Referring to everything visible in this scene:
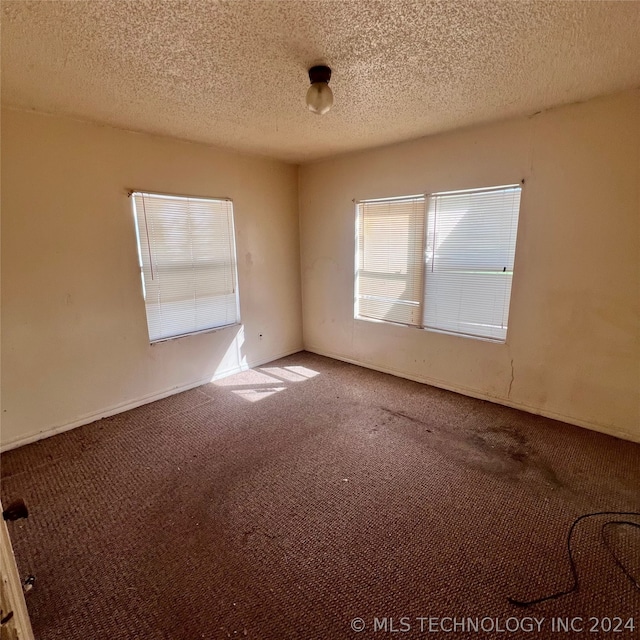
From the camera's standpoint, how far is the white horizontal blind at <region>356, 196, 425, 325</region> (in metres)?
3.32

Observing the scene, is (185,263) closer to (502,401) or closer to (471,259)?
(471,259)

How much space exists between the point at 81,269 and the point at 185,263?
838mm

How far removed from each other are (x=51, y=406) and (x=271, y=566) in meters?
2.13

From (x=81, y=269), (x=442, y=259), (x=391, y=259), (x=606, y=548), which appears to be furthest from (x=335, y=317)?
(x=606, y=548)

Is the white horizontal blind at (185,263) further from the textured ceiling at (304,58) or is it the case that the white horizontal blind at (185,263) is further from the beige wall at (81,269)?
the textured ceiling at (304,58)

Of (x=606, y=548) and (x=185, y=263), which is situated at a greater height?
(x=185, y=263)

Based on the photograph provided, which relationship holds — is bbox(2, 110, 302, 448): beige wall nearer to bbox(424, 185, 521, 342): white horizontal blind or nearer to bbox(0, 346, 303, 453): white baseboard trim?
bbox(0, 346, 303, 453): white baseboard trim

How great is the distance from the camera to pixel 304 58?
1.72 m

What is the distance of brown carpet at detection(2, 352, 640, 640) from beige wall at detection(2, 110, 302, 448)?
31cm

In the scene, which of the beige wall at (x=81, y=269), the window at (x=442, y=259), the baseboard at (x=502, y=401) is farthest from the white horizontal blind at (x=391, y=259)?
the beige wall at (x=81, y=269)

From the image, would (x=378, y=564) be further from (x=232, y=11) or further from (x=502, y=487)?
(x=232, y=11)

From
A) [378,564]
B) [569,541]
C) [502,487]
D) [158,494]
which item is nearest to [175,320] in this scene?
[158,494]

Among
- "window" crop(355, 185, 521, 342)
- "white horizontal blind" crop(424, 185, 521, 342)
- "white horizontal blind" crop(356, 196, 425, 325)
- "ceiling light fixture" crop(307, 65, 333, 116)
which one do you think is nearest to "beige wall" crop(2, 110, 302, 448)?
"white horizontal blind" crop(356, 196, 425, 325)

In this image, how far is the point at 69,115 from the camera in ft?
7.93
